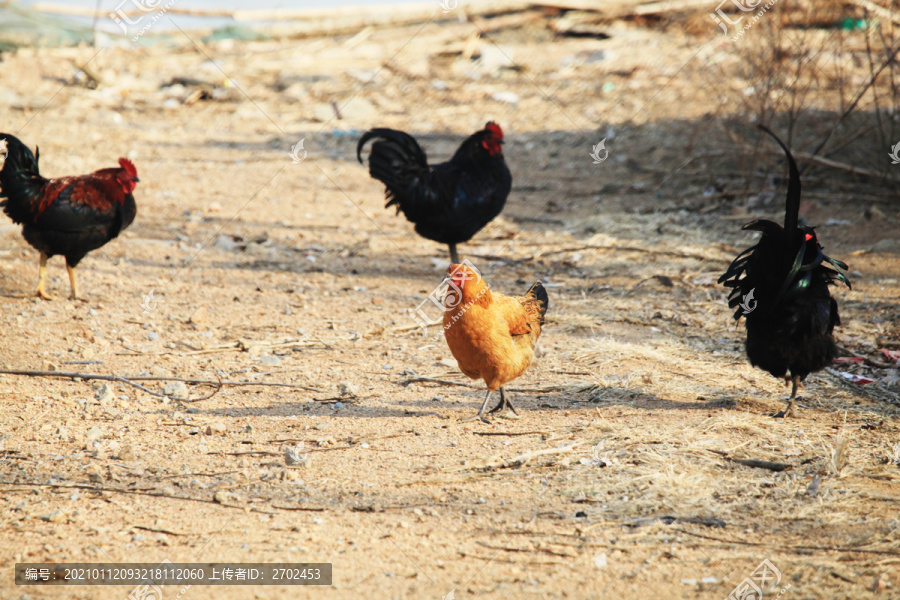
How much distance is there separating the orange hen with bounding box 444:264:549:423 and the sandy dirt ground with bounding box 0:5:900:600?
0.40 metres

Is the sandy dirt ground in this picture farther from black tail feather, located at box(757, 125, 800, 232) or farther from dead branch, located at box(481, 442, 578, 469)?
black tail feather, located at box(757, 125, 800, 232)

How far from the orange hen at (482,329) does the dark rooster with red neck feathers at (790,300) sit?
51.7 inches

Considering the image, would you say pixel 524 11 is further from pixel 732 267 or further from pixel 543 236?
pixel 732 267

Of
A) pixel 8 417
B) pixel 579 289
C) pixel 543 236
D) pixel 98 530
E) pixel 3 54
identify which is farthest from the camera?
pixel 3 54

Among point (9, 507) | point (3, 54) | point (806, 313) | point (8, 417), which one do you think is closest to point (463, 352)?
point (806, 313)

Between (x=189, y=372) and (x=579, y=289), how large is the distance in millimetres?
3659

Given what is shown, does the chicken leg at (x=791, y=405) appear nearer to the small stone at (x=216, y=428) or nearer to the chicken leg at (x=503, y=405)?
the chicken leg at (x=503, y=405)

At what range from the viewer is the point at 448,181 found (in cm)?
666

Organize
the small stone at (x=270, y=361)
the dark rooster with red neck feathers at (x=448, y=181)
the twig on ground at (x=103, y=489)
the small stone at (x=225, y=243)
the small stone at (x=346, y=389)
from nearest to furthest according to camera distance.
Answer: the twig on ground at (x=103, y=489) → the small stone at (x=346, y=389) → the small stone at (x=270, y=361) → the dark rooster with red neck feathers at (x=448, y=181) → the small stone at (x=225, y=243)

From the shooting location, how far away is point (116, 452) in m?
3.77

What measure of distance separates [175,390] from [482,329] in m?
2.11

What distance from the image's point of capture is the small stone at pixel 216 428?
4064mm

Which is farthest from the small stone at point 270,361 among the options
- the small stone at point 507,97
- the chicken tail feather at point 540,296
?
the small stone at point 507,97

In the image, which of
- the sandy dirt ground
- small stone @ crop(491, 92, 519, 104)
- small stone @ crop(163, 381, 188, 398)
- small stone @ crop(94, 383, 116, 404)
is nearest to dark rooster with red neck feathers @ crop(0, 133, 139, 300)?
the sandy dirt ground
